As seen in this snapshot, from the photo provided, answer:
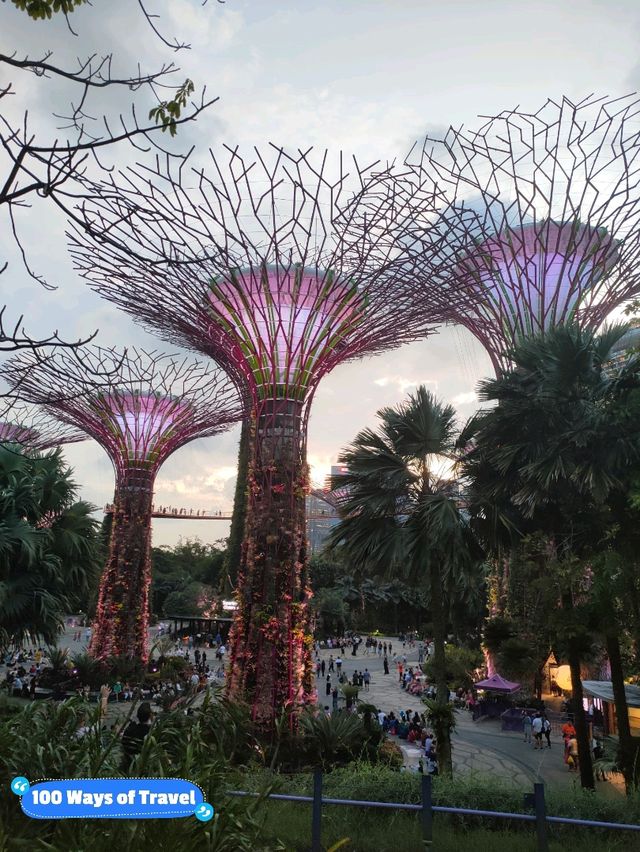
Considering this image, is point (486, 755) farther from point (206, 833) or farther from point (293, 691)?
point (206, 833)

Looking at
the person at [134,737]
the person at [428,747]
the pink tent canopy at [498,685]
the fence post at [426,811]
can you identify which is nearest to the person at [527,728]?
the pink tent canopy at [498,685]

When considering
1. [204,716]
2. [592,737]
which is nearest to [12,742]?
[204,716]

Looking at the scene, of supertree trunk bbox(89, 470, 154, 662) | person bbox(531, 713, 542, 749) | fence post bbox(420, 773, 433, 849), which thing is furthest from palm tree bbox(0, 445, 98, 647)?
person bbox(531, 713, 542, 749)

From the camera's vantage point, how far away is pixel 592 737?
53.7ft

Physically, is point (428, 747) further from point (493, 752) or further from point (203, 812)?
point (203, 812)

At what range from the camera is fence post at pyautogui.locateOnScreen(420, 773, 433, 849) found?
5.16 m

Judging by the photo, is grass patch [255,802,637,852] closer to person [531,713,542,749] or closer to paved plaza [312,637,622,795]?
paved plaza [312,637,622,795]

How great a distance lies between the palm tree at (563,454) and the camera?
953 centimetres

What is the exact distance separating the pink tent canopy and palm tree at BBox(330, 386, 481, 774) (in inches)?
344

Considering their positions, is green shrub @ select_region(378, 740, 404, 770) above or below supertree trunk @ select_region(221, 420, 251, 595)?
below

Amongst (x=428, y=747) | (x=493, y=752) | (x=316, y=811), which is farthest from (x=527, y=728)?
(x=316, y=811)

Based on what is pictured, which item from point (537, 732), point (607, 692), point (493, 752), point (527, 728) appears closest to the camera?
point (607, 692)

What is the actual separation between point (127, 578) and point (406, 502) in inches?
574

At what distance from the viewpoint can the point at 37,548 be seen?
12.5 m
